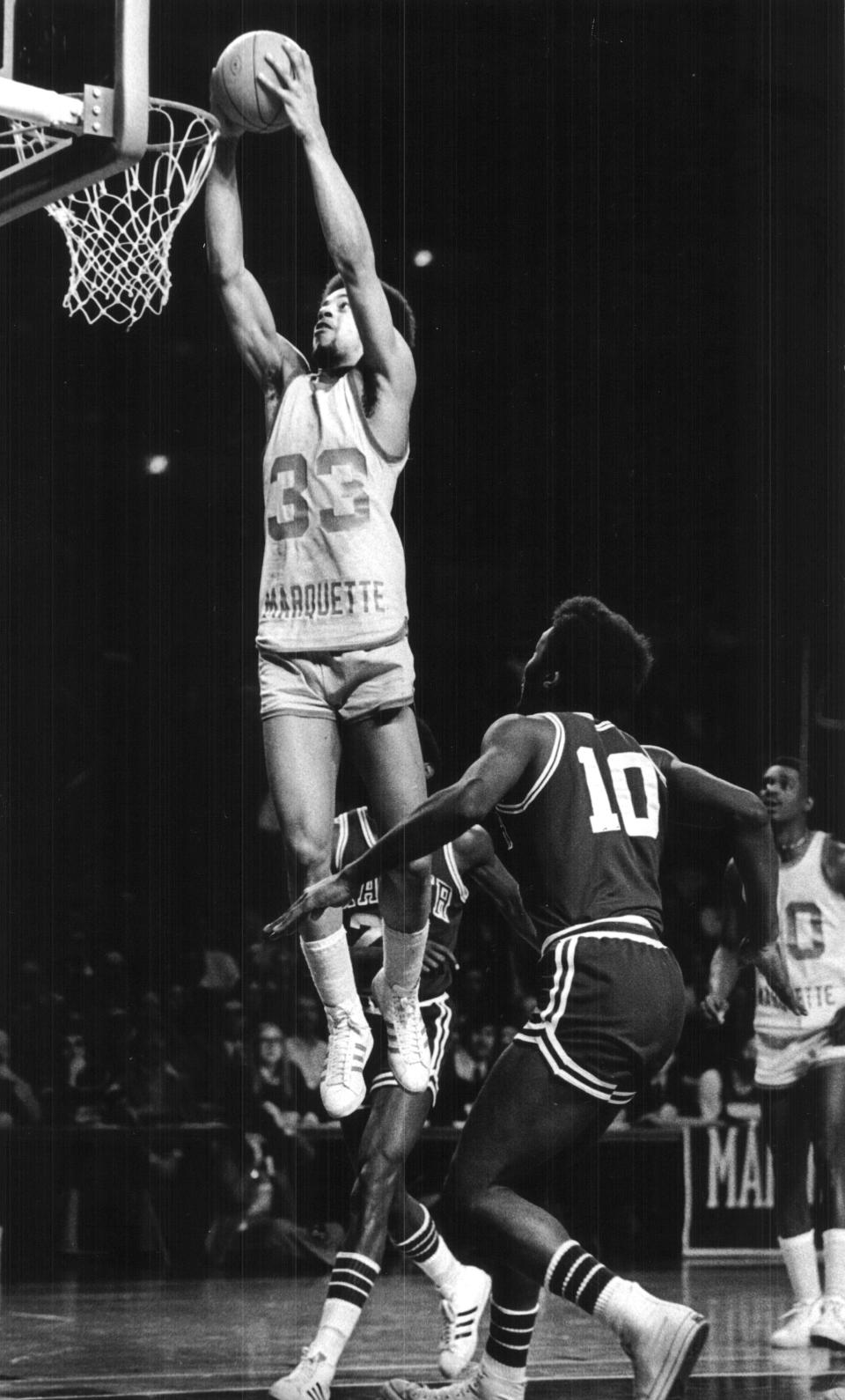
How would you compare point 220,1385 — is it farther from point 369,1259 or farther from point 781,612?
point 781,612

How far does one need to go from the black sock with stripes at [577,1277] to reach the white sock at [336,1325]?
1031 millimetres

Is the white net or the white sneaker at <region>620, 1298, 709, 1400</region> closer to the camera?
the white sneaker at <region>620, 1298, 709, 1400</region>

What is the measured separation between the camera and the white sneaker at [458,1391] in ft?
17.6

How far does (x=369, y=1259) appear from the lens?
5.86 m

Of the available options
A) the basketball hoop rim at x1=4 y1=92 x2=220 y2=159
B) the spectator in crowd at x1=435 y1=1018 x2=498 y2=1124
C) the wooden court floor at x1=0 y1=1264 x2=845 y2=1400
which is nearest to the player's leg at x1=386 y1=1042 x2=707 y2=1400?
the wooden court floor at x1=0 y1=1264 x2=845 y2=1400

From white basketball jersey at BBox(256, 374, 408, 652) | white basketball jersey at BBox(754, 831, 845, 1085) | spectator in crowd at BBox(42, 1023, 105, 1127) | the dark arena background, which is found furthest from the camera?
spectator in crowd at BBox(42, 1023, 105, 1127)

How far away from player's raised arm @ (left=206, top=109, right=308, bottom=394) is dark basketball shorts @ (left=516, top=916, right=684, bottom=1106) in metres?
2.22

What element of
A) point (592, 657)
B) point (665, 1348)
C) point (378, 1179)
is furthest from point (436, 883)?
point (665, 1348)

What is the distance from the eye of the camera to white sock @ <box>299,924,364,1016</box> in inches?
231

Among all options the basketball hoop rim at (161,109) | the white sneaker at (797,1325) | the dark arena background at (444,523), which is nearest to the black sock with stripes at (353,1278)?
the white sneaker at (797,1325)

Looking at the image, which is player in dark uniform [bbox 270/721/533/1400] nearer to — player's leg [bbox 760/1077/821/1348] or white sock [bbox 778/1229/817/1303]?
player's leg [bbox 760/1077/821/1348]

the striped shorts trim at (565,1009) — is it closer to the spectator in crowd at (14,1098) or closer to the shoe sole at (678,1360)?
the shoe sole at (678,1360)

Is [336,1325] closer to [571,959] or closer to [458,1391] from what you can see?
[458,1391]

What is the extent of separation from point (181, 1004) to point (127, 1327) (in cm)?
301
